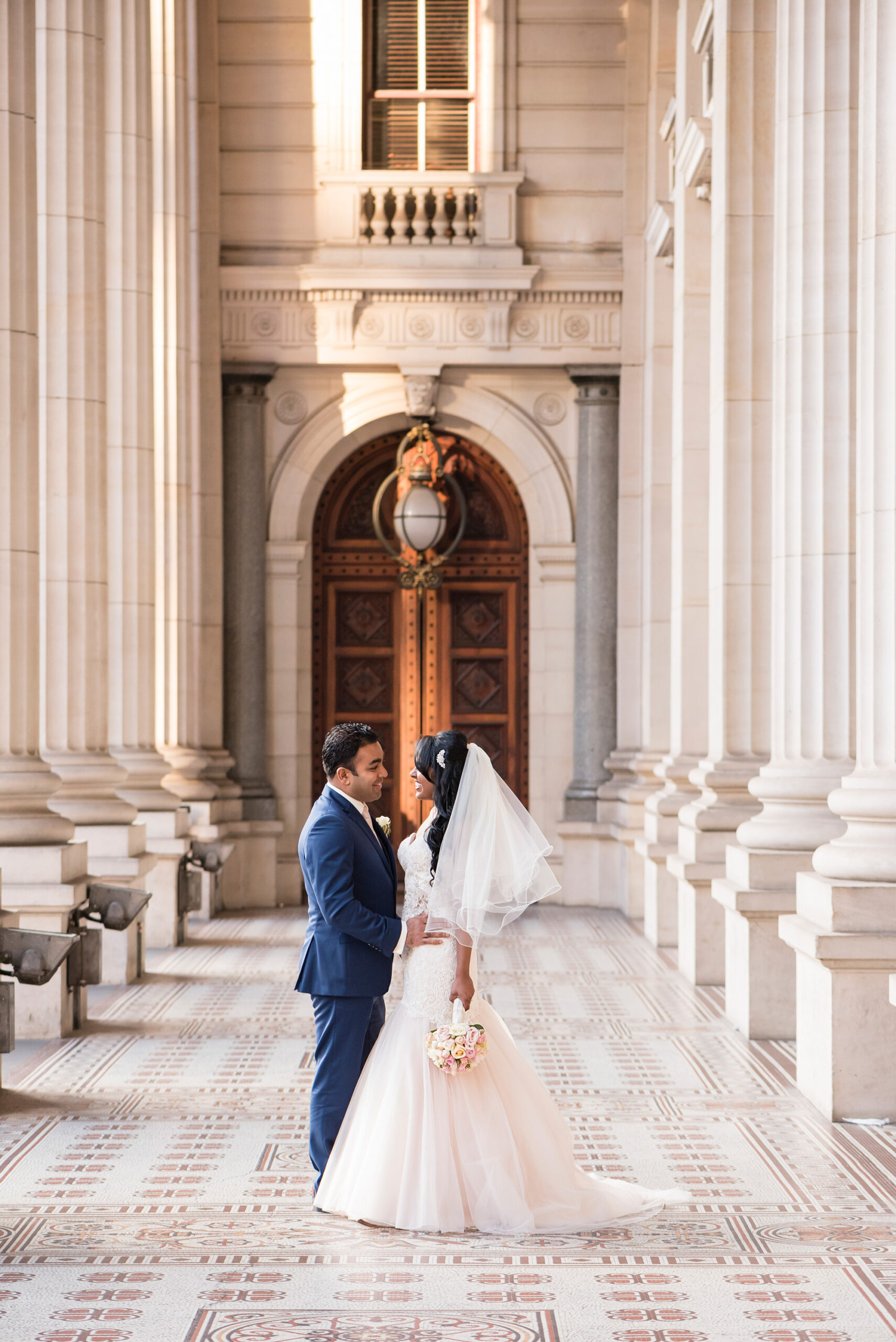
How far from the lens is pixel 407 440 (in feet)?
55.1

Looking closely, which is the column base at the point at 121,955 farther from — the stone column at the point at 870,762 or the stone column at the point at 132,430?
the stone column at the point at 870,762

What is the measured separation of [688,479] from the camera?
1251 cm

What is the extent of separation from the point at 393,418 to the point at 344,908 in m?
11.8

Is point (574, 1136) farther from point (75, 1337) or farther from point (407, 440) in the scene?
point (407, 440)

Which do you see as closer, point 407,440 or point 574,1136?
point 574,1136

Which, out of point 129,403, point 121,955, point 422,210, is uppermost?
point 422,210

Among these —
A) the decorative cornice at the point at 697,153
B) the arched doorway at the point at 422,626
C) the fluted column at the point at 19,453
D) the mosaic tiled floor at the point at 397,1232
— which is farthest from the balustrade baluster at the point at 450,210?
the mosaic tiled floor at the point at 397,1232

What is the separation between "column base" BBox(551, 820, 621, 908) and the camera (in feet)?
53.3

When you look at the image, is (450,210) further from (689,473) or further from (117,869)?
(117,869)

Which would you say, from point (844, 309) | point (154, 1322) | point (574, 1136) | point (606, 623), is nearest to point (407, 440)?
point (606, 623)

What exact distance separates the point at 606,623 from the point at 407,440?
281cm

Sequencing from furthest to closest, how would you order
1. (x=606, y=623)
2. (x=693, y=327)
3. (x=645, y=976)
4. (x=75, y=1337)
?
1. (x=606, y=623)
2. (x=693, y=327)
3. (x=645, y=976)
4. (x=75, y=1337)

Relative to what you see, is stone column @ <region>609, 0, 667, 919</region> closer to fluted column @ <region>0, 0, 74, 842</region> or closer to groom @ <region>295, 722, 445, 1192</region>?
fluted column @ <region>0, 0, 74, 842</region>

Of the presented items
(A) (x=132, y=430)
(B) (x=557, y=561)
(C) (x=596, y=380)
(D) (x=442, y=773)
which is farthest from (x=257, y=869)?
(D) (x=442, y=773)
